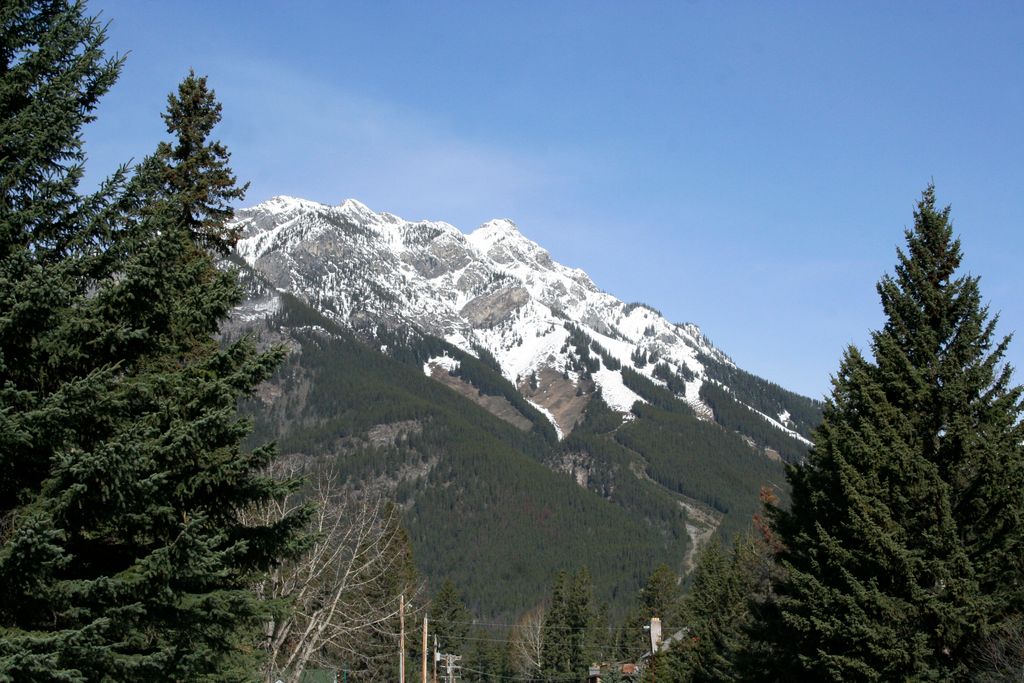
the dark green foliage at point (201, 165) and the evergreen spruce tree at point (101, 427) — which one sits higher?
the dark green foliage at point (201, 165)

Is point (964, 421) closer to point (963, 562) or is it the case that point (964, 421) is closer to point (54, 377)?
point (963, 562)

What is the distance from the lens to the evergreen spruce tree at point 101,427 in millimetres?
10531

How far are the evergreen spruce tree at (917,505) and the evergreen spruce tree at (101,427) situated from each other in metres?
13.5

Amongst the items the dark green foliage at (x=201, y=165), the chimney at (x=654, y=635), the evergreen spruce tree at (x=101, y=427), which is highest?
the dark green foliage at (x=201, y=165)

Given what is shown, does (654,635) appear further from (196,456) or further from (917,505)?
(196,456)

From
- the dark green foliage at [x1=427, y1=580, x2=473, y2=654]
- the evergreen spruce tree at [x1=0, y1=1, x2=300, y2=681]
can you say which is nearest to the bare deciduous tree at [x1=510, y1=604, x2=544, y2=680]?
the dark green foliage at [x1=427, y1=580, x2=473, y2=654]

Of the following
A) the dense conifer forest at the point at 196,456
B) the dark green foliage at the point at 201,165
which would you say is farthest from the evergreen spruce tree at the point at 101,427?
the dark green foliage at the point at 201,165

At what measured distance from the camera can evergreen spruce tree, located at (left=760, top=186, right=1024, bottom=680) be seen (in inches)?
824

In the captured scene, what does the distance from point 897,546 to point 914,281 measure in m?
7.14

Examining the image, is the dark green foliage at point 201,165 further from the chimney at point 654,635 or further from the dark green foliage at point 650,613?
the dark green foliage at point 650,613

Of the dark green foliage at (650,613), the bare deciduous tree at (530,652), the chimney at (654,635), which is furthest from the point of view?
the dark green foliage at (650,613)

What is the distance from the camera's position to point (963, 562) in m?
20.8

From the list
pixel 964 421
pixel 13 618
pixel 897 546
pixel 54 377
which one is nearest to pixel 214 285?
pixel 54 377

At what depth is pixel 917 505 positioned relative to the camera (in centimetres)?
2236
